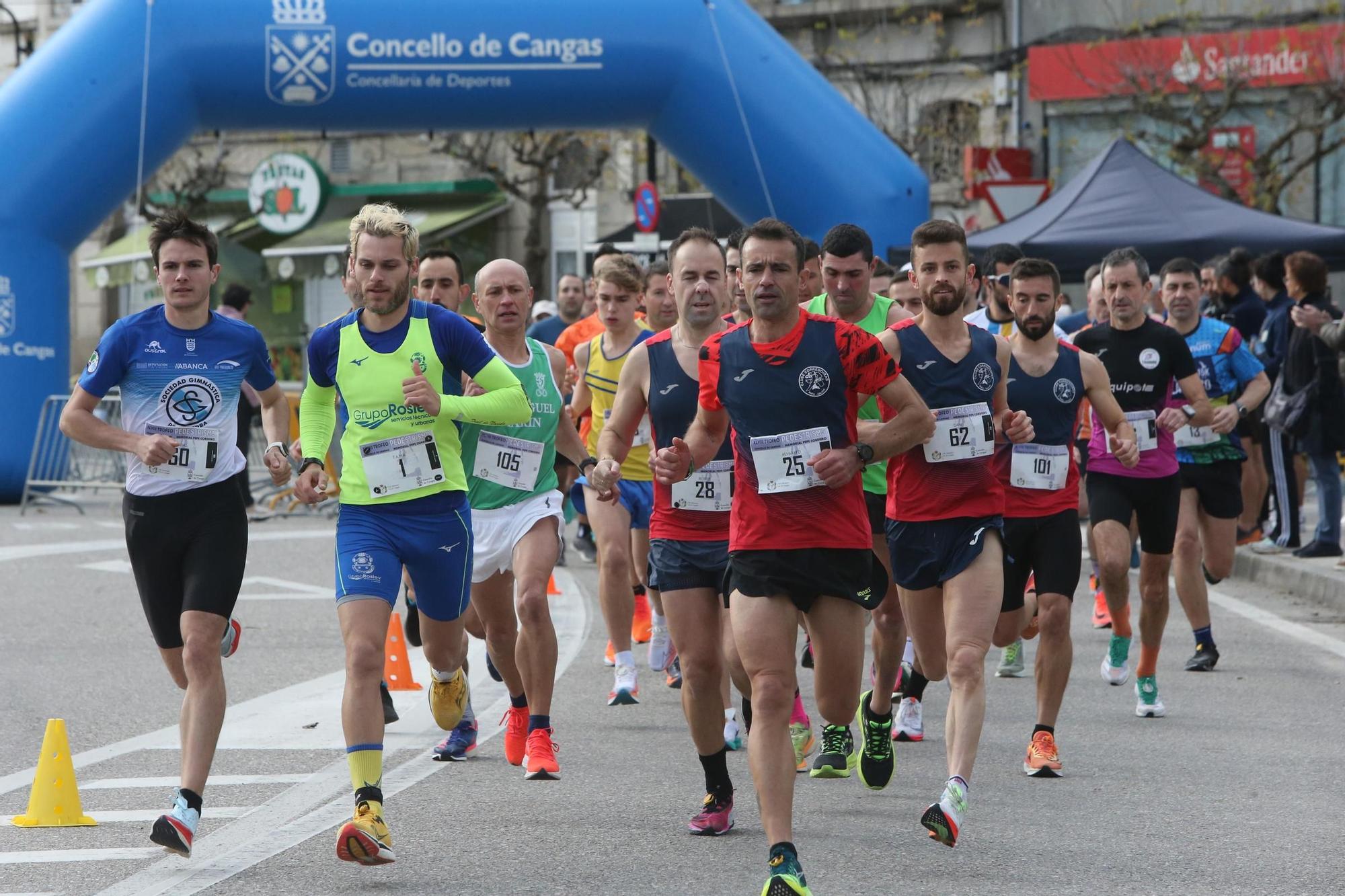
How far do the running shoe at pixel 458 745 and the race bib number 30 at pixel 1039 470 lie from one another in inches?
90.6

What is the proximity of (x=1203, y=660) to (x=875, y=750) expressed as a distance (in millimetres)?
3606

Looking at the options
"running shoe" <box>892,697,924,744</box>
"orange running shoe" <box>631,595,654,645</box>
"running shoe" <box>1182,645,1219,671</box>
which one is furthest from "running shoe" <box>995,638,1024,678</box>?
"orange running shoe" <box>631,595,654,645</box>

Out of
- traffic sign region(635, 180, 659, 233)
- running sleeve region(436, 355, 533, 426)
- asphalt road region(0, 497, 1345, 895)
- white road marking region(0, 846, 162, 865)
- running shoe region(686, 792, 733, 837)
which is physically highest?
traffic sign region(635, 180, 659, 233)

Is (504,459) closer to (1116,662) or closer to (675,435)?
(675,435)

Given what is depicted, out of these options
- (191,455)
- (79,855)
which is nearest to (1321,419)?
(191,455)

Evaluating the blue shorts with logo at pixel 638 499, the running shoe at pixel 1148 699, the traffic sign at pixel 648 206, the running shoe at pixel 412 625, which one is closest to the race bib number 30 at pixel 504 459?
the running shoe at pixel 412 625

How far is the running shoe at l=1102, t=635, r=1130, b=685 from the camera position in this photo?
9266mm

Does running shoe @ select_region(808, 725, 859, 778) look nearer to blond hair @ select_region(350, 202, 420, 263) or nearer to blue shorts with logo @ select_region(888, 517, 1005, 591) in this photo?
blue shorts with logo @ select_region(888, 517, 1005, 591)

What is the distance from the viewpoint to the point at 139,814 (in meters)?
6.55

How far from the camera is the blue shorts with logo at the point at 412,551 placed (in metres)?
6.07

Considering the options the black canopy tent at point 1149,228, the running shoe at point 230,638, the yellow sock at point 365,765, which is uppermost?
the black canopy tent at point 1149,228

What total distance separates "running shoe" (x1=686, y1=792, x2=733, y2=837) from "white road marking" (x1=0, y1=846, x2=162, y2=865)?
1.57 metres

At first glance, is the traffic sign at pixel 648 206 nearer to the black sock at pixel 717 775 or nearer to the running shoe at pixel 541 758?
the running shoe at pixel 541 758

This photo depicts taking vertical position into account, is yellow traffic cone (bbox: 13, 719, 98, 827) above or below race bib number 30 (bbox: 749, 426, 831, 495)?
below
